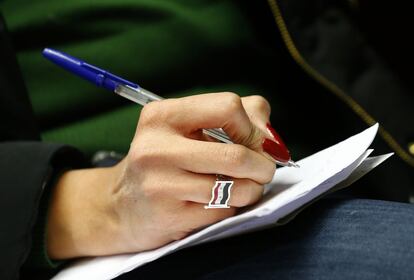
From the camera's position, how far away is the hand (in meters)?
0.45

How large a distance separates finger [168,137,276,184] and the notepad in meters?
0.03

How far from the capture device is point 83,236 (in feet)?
1.80

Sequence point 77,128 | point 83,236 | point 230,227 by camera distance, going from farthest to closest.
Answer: point 77,128 < point 83,236 < point 230,227

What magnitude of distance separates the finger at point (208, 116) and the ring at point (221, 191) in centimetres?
3

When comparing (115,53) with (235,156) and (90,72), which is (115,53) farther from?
(235,156)

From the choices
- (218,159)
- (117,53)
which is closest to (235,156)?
(218,159)

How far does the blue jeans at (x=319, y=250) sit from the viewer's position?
443mm

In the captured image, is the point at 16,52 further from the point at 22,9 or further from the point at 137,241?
the point at 137,241

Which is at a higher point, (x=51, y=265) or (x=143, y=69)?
(x=143, y=69)

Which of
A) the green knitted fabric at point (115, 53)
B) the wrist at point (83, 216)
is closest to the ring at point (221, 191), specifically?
the wrist at point (83, 216)

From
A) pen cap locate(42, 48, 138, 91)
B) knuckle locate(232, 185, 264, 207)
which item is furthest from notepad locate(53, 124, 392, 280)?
pen cap locate(42, 48, 138, 91)

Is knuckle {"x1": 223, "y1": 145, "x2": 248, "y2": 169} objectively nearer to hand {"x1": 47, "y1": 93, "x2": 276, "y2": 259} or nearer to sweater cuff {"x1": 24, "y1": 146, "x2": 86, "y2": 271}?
hand {"x1": 47, "y1": 93, "x2": 276, "y2": 259}

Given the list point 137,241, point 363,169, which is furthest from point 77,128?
point 363,169

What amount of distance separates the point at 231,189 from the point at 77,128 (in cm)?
33
